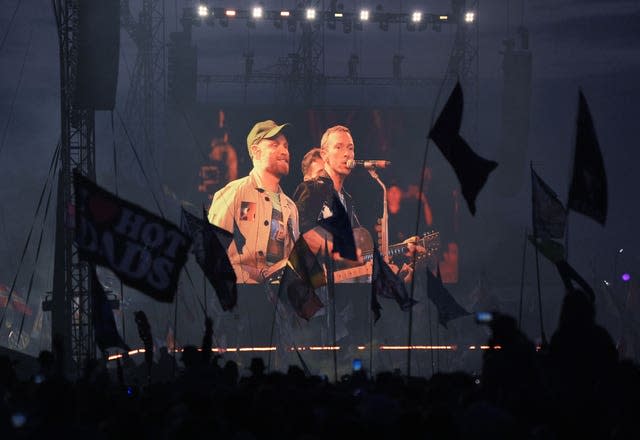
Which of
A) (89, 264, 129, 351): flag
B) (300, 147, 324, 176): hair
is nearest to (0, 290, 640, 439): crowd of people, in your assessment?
(89, 264, 129, 351): flag

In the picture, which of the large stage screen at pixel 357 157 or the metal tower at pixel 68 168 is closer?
the metal tower at pixel 68 168

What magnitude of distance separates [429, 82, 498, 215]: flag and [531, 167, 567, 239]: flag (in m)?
2.84

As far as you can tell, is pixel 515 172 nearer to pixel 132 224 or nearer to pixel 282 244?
pixel 282 244

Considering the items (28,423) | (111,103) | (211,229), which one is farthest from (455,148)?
(111,103)

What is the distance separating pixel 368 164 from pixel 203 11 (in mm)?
8862

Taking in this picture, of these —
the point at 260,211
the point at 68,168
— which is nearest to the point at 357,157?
the point at 260,211

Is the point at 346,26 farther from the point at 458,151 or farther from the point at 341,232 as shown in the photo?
the point at 458,151

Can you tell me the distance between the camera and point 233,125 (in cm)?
4678

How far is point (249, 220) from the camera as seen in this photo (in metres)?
45.9

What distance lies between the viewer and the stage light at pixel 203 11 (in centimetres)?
4784

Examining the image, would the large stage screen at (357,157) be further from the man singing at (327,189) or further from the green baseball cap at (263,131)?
the man singing at (327,189)

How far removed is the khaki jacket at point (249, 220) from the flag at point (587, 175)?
31.6 metres

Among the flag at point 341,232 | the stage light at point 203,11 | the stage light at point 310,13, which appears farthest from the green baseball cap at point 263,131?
the flag at point 341,232

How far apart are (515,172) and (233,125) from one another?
1141cm
